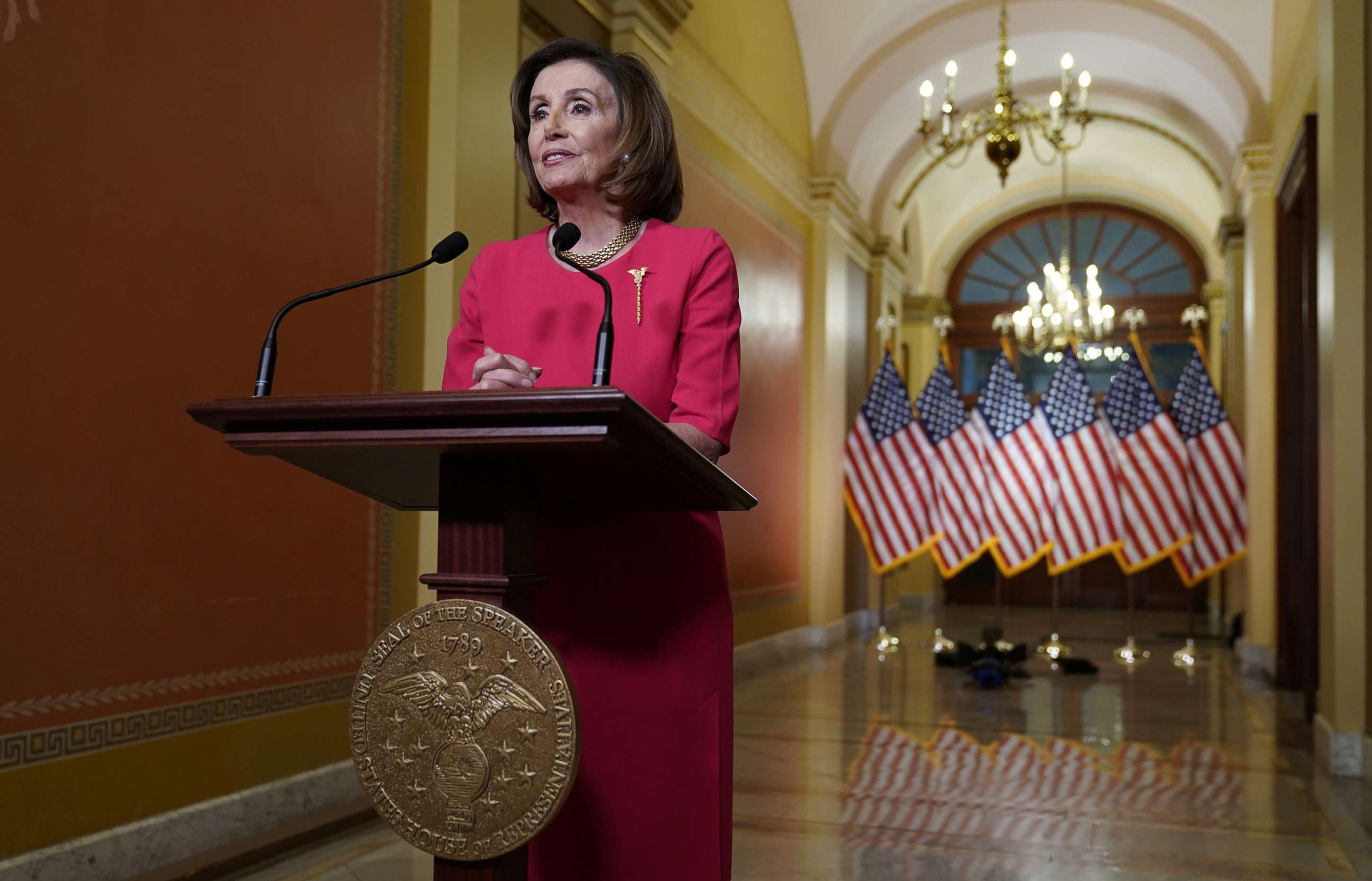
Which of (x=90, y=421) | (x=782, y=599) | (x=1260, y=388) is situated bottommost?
(x=782, y=599)

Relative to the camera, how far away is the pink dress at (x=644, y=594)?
4.87 ft

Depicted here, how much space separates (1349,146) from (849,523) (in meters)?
6.67

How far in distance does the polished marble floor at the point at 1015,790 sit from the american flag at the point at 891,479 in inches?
62.9

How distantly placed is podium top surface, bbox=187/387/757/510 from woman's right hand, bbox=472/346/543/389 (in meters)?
0.08

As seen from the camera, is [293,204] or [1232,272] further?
[1232,272]

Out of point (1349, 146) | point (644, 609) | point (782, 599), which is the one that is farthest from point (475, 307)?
point (782, 599)

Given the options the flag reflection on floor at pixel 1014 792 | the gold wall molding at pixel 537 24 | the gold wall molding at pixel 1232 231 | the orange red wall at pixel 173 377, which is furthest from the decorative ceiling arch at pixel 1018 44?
the orange red wall at pixel 173 377

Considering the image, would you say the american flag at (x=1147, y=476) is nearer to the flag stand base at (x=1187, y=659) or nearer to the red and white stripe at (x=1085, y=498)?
the red and white stripe at (x=1085, y=498)

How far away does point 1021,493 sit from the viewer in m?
9.73

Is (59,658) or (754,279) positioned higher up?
(754,279)

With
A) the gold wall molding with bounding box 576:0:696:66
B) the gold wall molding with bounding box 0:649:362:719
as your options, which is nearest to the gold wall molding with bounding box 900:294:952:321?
the gold wall molding with bounding box 576:0:696:66

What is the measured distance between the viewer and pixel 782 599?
9.55m

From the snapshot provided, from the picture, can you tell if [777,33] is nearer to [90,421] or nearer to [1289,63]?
[1289,63]

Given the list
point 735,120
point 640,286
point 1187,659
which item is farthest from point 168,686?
point 1187,659
